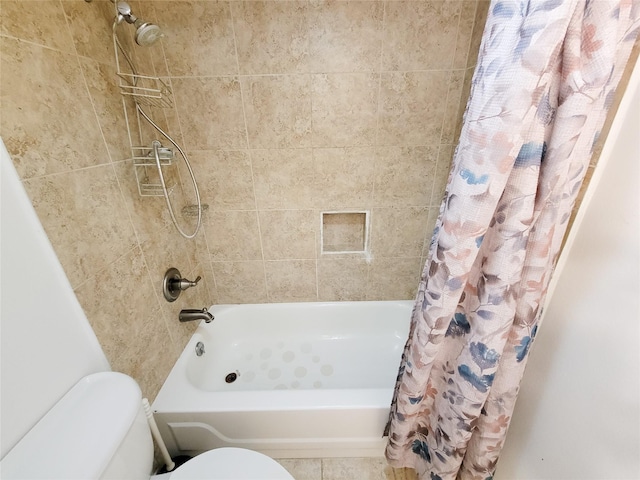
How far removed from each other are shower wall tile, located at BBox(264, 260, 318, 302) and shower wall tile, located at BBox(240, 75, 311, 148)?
2.28 ft

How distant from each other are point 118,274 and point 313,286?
101 centimetres

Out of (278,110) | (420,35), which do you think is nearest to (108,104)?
(278,110)

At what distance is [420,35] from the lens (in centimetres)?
112

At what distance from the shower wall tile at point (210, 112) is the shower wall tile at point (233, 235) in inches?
14.7

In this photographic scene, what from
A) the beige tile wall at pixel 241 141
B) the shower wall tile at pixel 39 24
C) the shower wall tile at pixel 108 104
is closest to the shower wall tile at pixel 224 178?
the beige tile wall at pixel 241 141

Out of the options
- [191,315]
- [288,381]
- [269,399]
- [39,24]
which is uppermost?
[39,24]

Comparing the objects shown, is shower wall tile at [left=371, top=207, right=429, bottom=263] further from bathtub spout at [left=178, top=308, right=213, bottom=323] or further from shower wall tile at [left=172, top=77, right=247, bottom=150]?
bathtub spout at [left=178, top=308, right=213, bottom=323]

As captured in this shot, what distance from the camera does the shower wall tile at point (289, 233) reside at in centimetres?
145

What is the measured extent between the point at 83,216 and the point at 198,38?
0.91 meters

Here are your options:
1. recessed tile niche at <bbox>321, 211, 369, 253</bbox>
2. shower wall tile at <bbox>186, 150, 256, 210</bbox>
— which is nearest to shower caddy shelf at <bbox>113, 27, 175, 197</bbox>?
shower wall tile at <bbox>186, 150, 256, 210</bbox>

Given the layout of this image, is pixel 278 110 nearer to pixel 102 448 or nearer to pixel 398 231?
pixel 398 231

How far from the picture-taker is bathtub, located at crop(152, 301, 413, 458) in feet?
3.44

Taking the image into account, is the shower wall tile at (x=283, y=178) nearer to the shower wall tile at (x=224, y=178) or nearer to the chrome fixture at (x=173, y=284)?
the shower wall tile at (x=224, y=178)

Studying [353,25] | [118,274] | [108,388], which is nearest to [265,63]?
[353,25]
